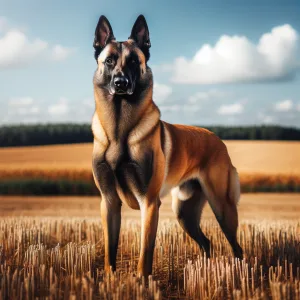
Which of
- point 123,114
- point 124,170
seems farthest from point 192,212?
point 123,114

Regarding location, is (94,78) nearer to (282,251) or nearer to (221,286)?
(221,286)

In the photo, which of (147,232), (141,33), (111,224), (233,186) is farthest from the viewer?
(233,186)

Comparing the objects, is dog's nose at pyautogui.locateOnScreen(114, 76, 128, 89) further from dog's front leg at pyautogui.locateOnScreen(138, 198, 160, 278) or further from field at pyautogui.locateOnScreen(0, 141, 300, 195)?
field at pyautogui.locateOnScreen(0, 141, 300, 195)

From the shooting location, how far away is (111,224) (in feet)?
22.1

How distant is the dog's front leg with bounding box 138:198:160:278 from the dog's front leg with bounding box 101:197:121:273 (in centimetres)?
46

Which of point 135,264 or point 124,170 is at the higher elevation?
point 124,170

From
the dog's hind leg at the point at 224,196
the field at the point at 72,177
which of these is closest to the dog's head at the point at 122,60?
the dog's hind leg at the point at 224,196

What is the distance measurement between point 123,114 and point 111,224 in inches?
57.7

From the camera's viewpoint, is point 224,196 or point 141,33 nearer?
point 141,33

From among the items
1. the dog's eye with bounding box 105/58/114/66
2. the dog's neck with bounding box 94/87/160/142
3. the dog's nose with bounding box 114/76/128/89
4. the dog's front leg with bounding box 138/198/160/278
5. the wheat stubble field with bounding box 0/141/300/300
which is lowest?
the wheat stubble field with bounding box 0/141/300/300

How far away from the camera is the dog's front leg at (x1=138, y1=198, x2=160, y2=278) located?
633 centimetres

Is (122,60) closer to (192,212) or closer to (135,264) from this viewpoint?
(192,212)

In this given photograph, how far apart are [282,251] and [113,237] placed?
331 cm

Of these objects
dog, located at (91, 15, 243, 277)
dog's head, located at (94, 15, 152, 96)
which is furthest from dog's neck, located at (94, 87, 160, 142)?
dog's head, located at (94, 15, 152, 96)
